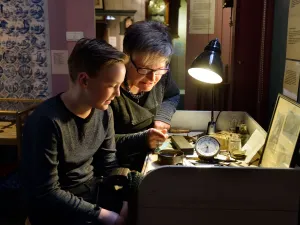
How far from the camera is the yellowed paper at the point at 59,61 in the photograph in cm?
399

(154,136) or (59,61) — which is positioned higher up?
(59,61)

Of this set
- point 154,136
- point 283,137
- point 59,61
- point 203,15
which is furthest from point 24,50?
point 283,137

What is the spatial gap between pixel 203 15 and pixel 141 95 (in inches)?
121

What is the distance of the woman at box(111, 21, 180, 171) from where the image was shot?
1856 mm

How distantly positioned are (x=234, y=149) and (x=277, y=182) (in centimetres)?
87

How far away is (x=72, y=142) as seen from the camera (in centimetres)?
148

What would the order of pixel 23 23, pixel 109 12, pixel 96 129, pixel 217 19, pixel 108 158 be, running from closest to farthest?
pixel 96 129, pixel 108 158, pixel 23 23, pixel 217 19, pixel 109 12

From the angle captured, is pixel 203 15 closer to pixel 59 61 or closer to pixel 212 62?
pixel 59 61

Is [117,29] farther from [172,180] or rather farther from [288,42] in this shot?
[172,180]

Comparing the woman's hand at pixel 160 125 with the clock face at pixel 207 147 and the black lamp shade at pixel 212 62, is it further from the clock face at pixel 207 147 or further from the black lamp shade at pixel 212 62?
the black lamp shade at pixel 212 62

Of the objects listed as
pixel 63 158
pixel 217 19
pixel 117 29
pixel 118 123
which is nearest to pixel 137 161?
pixel 118 123

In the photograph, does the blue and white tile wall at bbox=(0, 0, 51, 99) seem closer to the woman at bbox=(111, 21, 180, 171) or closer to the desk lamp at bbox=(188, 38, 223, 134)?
the woman at bbox=(111, 21, 180, 171)

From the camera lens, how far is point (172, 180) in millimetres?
1275

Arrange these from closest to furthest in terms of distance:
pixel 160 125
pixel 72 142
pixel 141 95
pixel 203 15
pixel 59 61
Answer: pixel 72 142, pixel 141 95, pixel 160 125, pixel 59 61, pixel 203 15
